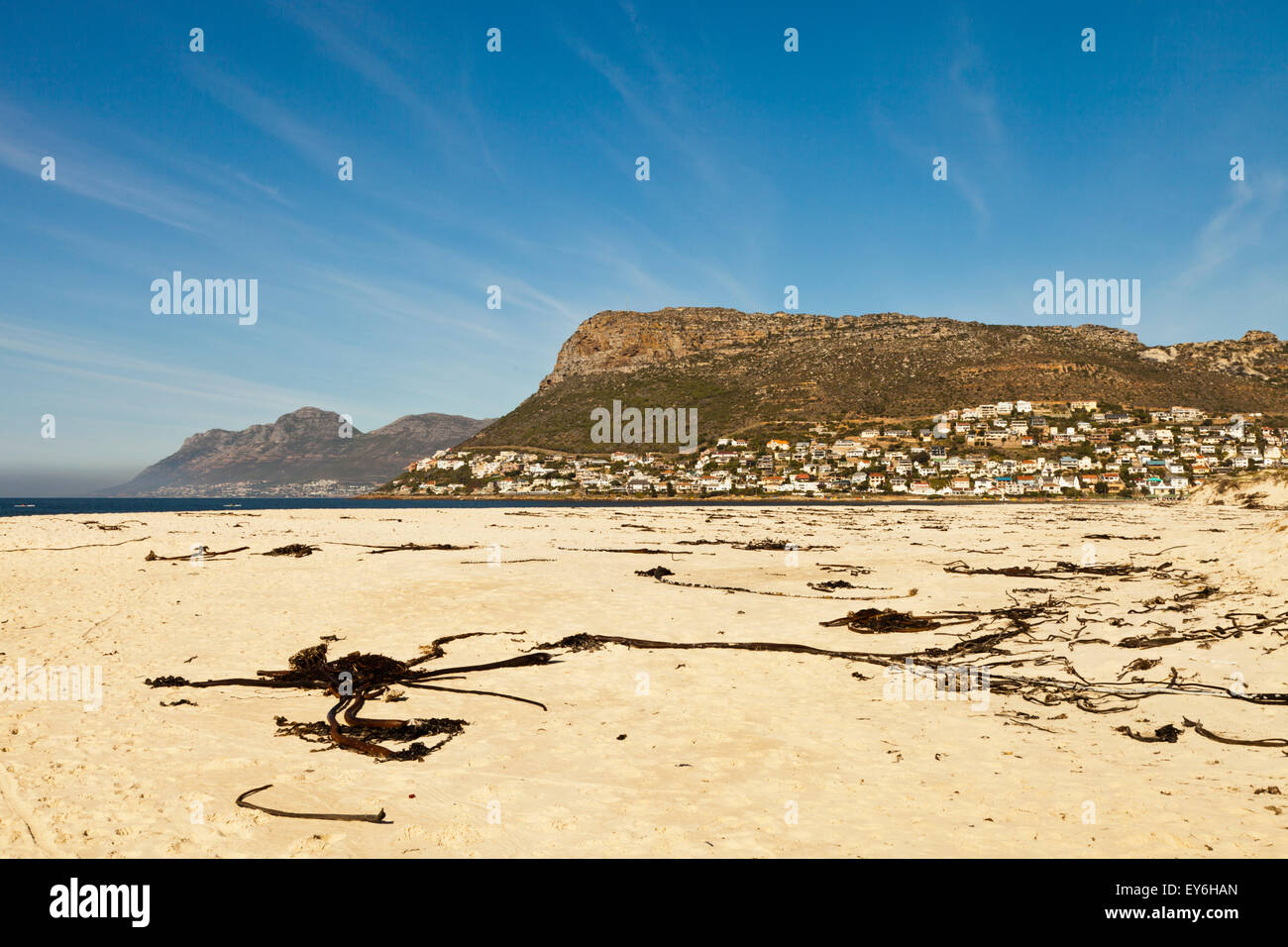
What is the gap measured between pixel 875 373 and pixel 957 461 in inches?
1213

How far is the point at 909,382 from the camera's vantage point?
12219cm

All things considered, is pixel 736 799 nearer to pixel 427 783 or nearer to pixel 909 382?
pixel 427 783

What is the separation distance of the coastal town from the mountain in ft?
19.7

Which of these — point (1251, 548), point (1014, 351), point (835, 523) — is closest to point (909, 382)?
point (1014, 351)

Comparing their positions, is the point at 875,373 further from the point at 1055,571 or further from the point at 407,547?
the point at 407,547

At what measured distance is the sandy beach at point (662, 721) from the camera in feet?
16.6

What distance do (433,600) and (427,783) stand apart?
9.10 m

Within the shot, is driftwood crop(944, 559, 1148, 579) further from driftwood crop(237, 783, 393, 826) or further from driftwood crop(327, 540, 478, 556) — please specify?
driftwood crop(237, 783, 393, 826)

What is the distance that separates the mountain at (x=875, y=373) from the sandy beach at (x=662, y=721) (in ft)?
358

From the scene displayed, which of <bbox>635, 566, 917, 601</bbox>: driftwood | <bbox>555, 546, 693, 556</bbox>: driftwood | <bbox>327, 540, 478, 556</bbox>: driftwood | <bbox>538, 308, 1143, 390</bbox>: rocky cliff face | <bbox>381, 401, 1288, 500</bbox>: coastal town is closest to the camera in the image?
<bbox>635, 566, 917, 601</bbox>: driftwood

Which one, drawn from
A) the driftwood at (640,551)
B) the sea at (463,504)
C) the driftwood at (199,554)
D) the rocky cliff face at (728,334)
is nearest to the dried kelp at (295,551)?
the driftwood at (199,554)

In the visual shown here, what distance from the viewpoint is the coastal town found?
3615 inches

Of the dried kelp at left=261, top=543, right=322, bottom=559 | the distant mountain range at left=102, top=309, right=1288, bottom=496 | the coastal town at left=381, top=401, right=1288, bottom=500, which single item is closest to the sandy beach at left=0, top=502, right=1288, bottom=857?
the dried kelp at left=261, top=543, right=322, bottom=559

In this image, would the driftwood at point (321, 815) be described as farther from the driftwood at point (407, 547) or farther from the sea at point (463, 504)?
the sea at point (463, 504)
